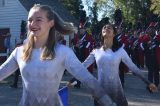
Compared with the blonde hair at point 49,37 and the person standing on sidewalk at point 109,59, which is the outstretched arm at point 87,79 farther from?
the person standing on sidewalk at point 109,59

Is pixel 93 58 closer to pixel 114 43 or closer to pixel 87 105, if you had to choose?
pixel 114 43

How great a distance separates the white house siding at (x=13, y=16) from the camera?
34188 mm

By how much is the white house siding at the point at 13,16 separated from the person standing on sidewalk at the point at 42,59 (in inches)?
1180

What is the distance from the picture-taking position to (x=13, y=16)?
34.4 meters

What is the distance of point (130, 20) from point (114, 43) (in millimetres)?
47010

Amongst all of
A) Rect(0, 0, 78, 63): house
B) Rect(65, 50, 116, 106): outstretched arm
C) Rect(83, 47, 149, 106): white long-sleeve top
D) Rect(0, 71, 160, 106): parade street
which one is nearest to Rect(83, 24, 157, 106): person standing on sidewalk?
Rect(83, 47, 149, 106): white long-sleeve top

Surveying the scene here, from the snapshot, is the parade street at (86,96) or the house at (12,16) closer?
the parade street at (86,96)

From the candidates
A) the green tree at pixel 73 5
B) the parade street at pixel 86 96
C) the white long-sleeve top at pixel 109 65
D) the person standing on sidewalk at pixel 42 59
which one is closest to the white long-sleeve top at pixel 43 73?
the person standing on sidewalk at pixel 42 59

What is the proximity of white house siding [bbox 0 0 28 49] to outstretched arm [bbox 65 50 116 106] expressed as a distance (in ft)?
99.1

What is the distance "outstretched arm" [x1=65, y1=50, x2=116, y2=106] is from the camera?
369 centimetres

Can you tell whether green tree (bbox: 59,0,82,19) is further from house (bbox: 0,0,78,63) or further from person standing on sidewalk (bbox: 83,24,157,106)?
person standing on sidewalk (bbox: 83,24,157,106)

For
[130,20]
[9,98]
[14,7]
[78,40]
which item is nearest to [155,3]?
[130,20]

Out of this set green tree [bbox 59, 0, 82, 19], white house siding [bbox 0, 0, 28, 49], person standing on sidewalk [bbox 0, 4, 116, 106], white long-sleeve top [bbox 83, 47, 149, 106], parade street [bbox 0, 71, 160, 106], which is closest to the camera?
person standing on sidewalk [bbox 0, 4, 116, 106]

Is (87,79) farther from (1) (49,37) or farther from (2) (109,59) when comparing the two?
(2) (109,59)
